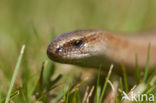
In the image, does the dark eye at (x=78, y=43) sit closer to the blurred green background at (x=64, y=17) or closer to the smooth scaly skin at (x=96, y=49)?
the smooth scaly skin at (x=96, y=49)

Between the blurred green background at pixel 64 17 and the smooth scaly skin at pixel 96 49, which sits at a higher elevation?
the smooth scaly skin at pixel 96 49

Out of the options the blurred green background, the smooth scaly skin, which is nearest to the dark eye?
the smooth scaly skin

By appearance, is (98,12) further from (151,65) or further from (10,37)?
(151,65)

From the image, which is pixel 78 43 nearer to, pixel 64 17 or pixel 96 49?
pixel 96 49

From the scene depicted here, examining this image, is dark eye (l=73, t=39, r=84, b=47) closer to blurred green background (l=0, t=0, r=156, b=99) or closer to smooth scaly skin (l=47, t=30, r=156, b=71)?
smooth scaly skin (l=47, t=30, r=156, b=71)

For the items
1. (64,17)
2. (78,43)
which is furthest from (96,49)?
(64,17)

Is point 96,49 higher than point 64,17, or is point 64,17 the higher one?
point 96,49

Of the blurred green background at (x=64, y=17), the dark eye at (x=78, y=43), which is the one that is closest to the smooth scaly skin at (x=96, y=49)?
the dark eye at (x=78, y=43)
